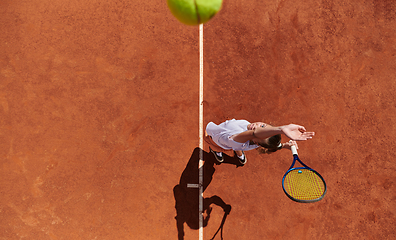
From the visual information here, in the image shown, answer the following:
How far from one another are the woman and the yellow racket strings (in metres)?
0.82

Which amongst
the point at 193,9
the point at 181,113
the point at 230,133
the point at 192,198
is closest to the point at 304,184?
the point at 230,133

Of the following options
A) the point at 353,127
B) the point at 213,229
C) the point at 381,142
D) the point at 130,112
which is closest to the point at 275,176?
the point at 213,229

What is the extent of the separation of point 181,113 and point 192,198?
173cm

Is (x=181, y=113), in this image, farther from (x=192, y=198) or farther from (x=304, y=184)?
(x=304, y=184)

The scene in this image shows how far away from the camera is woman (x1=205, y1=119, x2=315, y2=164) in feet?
8.05

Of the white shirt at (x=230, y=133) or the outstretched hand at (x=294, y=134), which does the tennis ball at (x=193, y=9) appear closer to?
the white shirt at (x=230, y=133)

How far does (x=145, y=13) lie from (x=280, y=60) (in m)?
3.14

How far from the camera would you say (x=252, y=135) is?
2627 millimetres

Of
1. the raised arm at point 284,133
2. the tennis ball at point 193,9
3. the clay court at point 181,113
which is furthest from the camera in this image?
the clay court at point 181,113

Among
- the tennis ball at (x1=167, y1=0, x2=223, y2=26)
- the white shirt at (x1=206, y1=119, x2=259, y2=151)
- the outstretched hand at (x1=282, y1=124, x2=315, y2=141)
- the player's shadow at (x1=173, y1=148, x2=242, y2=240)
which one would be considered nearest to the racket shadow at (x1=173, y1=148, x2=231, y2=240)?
the player's shadow at (x1=173, y1=148, x2=242, y2=240)

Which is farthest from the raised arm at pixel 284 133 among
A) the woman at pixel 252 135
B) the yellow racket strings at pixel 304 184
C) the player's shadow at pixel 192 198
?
the player's shadow at pixel 192 198

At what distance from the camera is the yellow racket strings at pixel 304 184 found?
12.3 ft

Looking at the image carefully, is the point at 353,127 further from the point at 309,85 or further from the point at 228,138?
the point at 228,138

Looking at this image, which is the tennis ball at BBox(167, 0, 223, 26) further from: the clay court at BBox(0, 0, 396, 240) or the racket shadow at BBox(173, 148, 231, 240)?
the racket shadow at BBox(173, 148, 231, 240)
